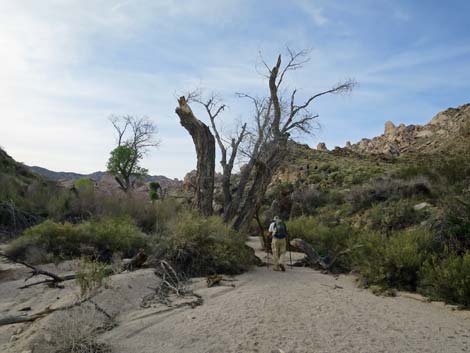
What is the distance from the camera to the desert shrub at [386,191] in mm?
19781

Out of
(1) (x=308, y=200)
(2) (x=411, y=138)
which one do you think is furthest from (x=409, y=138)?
(1) (x=308, y=200)

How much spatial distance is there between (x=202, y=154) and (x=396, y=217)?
8.33m

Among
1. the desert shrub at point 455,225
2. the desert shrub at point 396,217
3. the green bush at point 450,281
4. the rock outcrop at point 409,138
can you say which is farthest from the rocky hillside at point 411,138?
the green bush at point 450,281

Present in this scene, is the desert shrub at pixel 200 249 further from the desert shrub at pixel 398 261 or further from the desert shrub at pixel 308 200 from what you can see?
the desert shrub at pixel 308 200

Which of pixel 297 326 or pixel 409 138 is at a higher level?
pixel 409 138

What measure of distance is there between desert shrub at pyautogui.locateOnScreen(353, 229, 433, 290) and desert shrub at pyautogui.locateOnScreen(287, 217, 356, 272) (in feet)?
7.02

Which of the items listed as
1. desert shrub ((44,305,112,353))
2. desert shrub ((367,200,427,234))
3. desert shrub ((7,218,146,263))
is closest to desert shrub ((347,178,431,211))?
desert shrub ((367,200,427,234))

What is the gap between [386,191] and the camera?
848 inches

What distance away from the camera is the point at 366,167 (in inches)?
1435

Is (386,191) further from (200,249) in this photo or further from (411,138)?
(411,138)

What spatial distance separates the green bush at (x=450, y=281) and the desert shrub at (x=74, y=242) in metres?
8.09

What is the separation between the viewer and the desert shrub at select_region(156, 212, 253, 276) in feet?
36.0

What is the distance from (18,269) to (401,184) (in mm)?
17883

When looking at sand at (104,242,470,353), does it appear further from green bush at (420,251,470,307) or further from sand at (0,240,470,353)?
green bush at (420,251,470,307)
